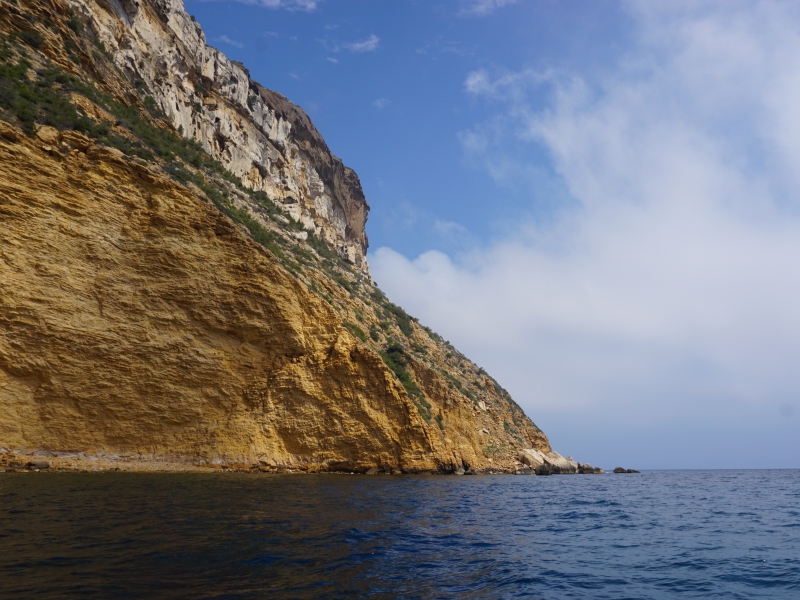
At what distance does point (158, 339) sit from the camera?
64.7ft

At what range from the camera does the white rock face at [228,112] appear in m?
33.2

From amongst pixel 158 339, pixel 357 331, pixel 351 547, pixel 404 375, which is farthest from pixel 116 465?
pixel 404 375

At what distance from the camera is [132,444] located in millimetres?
18844

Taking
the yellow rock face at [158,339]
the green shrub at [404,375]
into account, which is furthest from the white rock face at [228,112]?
the green shrub at [404,375]

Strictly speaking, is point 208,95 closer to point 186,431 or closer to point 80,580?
point 186,431

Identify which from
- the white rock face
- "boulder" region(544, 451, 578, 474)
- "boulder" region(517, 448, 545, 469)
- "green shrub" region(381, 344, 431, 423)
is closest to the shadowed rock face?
"green shrub" region(381, 344, 431, 423)

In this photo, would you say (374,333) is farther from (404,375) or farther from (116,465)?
(116,465)

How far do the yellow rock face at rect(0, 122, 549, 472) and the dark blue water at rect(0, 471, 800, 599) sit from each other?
5.00m

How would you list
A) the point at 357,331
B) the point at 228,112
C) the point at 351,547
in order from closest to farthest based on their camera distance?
1. the point at 351,547
2. the point at 357,331
3. the point at 228,112

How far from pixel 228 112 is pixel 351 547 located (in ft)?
144

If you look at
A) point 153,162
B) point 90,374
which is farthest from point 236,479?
point 153,162

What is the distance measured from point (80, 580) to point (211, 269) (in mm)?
17387

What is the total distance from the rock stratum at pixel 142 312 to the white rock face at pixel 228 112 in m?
1.42

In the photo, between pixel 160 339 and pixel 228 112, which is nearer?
pixel 160 339
